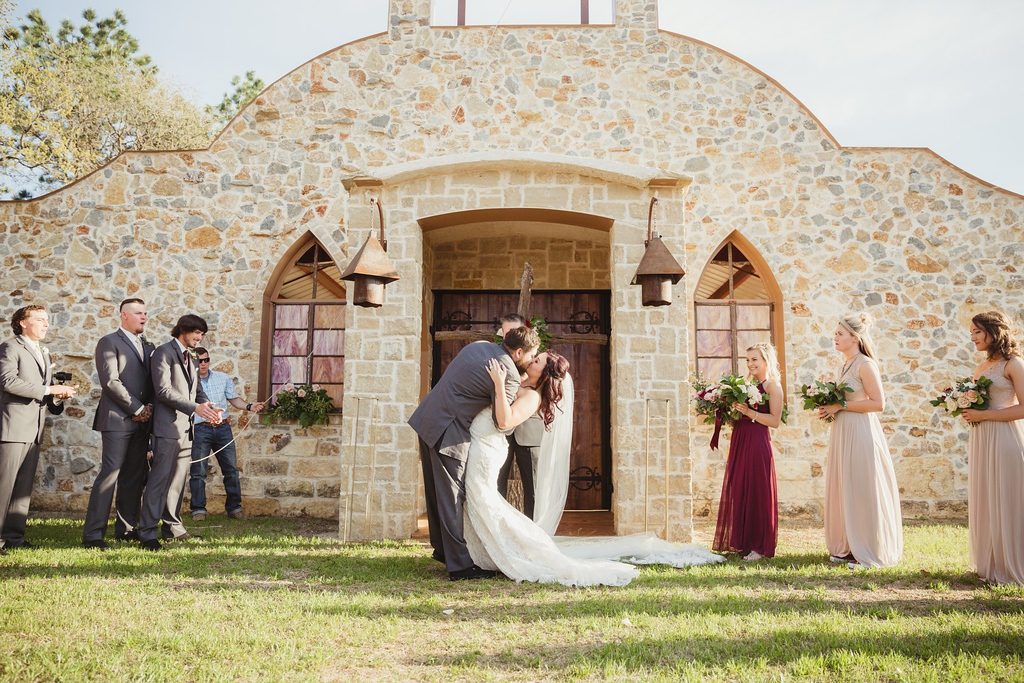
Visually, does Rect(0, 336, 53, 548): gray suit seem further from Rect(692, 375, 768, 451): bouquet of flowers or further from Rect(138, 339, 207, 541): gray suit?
Rect(692, 375, 768, 451): bouquet of flowers

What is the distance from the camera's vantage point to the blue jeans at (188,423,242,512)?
7824 millimetres

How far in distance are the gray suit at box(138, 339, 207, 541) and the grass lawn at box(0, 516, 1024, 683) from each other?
492 mm

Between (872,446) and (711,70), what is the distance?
18.6 feet

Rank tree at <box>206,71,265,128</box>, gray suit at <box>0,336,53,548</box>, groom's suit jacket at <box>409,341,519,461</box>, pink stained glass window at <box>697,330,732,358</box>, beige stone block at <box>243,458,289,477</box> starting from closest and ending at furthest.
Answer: groom's suit jacket at <box>409,341,519,461</box> → gray suit at <box>0,336,53,548</box> → beige stone block at <box>243,458,289,477</box> → pink stained glass window at <box>697,330,732,358</box> → tree at <box>206,71,265,128</box>

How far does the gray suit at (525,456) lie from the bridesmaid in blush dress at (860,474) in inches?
91.7

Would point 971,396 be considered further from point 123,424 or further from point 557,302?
point 123,424

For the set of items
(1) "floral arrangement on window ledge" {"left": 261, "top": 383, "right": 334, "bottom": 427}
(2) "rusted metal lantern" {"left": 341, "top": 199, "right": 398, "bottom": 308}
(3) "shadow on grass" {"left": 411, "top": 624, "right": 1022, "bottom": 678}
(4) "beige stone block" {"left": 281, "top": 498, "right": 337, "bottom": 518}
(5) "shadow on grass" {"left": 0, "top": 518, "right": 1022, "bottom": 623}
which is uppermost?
(2) "rusted metal lantern" {"left": 341, "top": 199, "right": 398, "bottom": 308}

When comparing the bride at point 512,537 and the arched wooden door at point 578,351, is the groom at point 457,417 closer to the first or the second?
the bride at point 512,537

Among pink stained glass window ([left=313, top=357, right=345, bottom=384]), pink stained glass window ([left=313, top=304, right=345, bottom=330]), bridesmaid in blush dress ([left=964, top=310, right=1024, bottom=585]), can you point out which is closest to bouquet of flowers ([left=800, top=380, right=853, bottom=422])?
bridesmaid in blush dress ([left=964, top=310, right=1024, bottom=585])

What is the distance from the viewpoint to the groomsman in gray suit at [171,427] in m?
5.57

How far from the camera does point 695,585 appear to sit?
4.47 m

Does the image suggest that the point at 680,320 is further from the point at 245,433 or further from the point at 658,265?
the point at 245,433

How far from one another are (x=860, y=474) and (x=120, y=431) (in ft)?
19.3

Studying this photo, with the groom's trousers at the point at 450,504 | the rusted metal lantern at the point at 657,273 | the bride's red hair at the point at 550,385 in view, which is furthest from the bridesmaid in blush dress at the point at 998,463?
the groom's trousers at the point at 450,504
